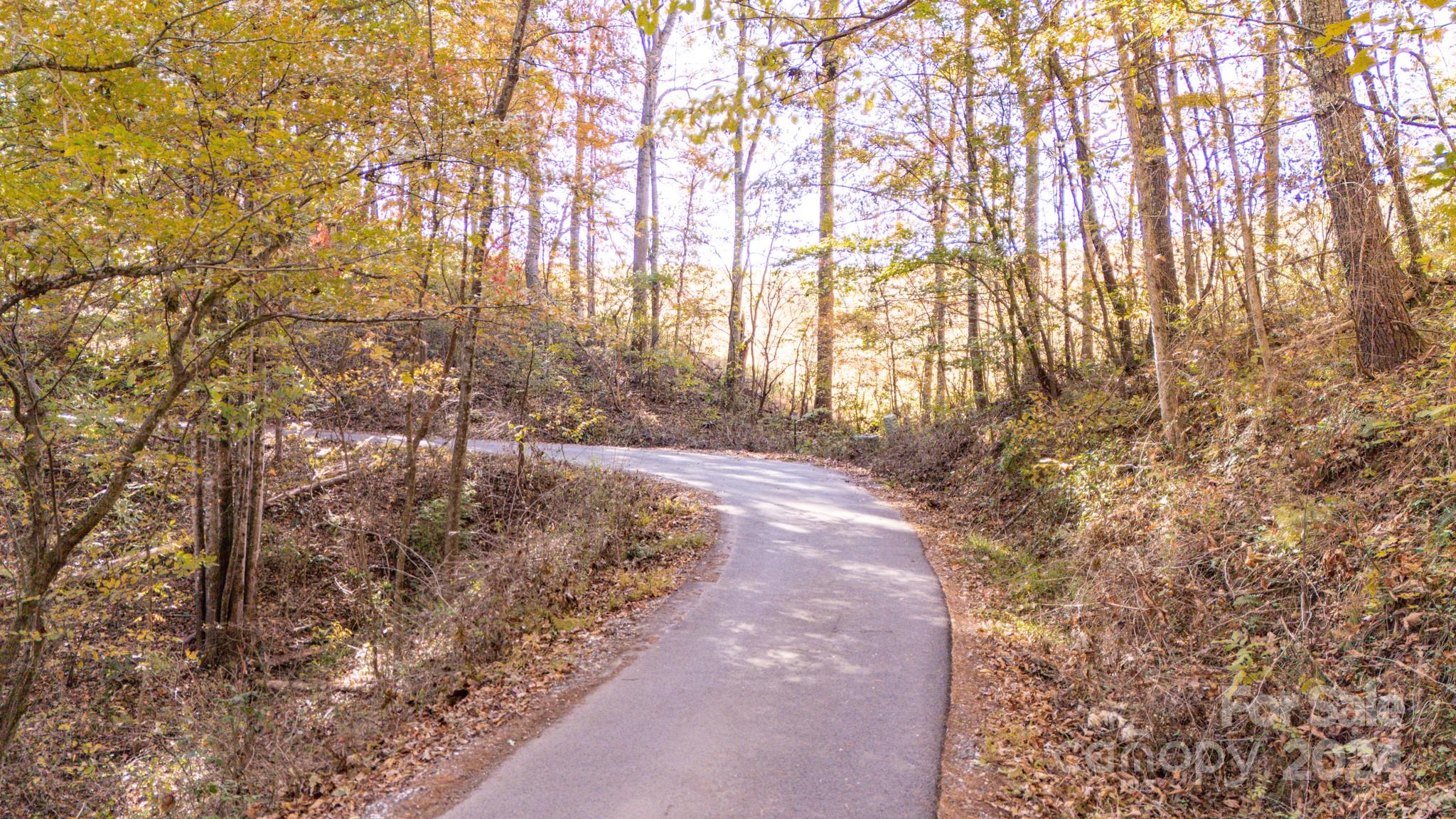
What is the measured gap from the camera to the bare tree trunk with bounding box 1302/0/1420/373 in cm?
702

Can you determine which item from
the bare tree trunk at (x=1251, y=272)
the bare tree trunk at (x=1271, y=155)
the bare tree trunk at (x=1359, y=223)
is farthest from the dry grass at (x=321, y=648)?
the bare tree trunk at (x=1271, y=155)

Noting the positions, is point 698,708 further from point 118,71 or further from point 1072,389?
point 1072,389

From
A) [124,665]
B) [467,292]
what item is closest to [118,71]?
[467,292]

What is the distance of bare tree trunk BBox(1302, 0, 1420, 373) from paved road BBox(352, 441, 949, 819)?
190 inches

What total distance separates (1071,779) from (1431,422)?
4179 millimetres

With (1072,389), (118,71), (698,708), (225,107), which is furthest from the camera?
(1072,389)

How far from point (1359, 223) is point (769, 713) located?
23.6 feet

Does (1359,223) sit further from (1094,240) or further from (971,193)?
(971,193)

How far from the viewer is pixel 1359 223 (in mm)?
7270

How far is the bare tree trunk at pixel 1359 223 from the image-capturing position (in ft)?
23.0

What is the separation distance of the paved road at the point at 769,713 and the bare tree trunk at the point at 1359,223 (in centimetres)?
482

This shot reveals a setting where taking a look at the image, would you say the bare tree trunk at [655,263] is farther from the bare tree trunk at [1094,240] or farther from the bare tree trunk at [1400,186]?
the bare tree trunk at [1400,186]

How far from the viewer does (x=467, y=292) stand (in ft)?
35.1

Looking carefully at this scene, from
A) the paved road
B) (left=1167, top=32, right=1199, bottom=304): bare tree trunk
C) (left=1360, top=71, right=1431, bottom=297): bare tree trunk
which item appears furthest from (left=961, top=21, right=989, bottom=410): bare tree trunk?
the paved road
